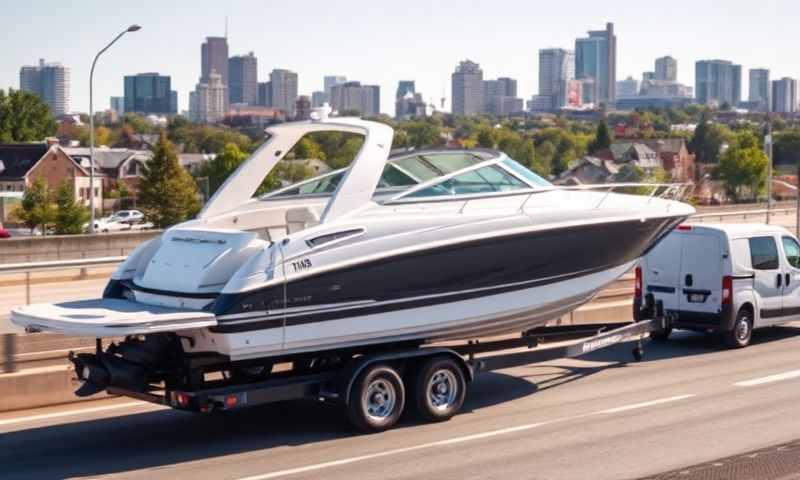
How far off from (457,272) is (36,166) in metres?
98.8

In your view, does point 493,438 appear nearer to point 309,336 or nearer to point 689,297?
point 309,336

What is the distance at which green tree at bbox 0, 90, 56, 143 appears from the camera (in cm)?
14675

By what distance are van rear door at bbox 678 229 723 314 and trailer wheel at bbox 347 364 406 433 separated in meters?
6.86

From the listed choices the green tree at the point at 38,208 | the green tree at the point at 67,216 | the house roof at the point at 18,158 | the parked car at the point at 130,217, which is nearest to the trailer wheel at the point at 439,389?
the green tree at the point at 67,216

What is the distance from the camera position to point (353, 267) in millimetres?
12555

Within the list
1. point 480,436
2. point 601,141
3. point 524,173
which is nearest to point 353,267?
point 480,436

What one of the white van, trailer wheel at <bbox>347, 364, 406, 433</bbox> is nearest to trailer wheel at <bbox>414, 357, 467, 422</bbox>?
trailer wheel at <bbox>347, 364, 406, 433</bbox>

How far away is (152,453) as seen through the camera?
479 inches

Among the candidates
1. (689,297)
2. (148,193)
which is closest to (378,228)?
(689,297)

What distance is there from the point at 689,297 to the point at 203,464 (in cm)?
918

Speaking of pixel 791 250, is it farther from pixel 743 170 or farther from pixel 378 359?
pixel 743 170

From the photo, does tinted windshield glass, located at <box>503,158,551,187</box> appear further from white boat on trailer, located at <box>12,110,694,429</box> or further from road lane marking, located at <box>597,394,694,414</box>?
road lane marking, located at <box>597,394,694,414</box>

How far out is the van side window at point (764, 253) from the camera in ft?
61.1

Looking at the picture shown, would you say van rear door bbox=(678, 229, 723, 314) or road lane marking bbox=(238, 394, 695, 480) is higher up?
van rear door bbox=(678, 229, 723, 314)
